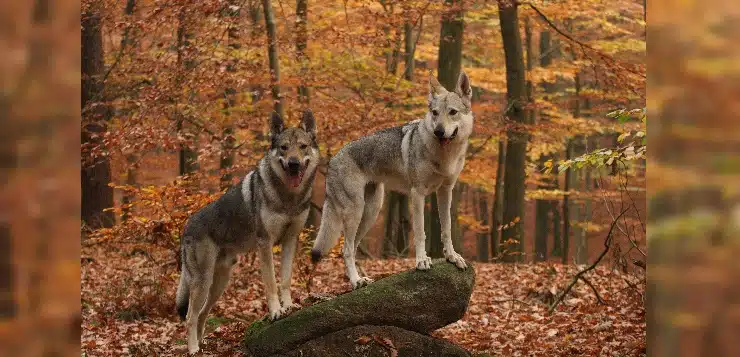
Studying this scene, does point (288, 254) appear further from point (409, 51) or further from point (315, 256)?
point (409, 51)

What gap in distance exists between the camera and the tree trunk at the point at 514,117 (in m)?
13.4

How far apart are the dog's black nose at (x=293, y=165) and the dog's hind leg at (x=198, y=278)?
139 centimetres

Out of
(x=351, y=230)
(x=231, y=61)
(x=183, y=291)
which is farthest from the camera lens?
(x=231, y=61)

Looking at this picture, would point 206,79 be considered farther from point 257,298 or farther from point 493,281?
point 493,281

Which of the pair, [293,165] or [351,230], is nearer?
[293,165]

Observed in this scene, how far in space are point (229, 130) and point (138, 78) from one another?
2551mm

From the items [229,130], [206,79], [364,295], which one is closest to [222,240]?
[364,295]

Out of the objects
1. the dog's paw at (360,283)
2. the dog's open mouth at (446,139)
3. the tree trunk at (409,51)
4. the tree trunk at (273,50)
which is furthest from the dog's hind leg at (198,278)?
the tree trunk at (409,51)

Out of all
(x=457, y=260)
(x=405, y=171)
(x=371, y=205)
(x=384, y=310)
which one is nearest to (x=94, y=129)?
(x=371, y=205)

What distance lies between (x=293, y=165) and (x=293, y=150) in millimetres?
182

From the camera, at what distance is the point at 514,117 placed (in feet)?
44.0

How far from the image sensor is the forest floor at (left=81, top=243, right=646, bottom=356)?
723 centimetres

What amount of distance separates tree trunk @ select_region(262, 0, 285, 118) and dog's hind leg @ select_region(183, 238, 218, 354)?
5.29m

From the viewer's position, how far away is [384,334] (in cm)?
642
